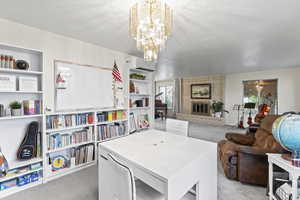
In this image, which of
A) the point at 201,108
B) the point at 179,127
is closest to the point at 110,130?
the point at 179,127

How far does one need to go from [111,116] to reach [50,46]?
66.8 inches

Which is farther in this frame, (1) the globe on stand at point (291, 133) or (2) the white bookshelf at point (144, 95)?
(2) the white bookshelf at point (144, 95)

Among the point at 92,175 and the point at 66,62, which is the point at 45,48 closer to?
the point at 66,62

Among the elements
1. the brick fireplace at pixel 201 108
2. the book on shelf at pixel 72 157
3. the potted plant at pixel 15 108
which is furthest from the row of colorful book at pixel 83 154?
the brick fireplace at pixel 201 108

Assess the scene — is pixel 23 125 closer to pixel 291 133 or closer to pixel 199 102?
pixel 291 133


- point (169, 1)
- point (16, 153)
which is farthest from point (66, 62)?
point (169, 1)

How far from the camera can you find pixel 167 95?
9656mm

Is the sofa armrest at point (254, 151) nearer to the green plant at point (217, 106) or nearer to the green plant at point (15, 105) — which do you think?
the green plant at point (15, 105)

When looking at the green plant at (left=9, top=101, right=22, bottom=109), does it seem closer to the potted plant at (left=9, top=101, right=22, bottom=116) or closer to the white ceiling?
the potted plant at (left=9, top=101, right=22, bottom=116)

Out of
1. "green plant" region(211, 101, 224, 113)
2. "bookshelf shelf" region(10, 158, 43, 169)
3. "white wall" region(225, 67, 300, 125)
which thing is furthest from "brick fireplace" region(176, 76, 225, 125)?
"bookshelf shelf" region(10, 158, 43, 169)

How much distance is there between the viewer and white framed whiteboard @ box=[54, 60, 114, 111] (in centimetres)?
253

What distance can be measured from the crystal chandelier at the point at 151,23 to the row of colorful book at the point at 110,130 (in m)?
1.96

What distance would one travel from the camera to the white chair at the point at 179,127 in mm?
2393

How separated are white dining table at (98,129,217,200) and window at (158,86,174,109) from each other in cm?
756
